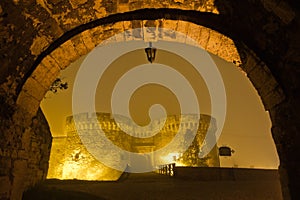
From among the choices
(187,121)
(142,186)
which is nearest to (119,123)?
(187,121)

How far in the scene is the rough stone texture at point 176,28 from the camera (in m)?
2.91

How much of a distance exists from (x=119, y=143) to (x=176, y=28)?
1673cm

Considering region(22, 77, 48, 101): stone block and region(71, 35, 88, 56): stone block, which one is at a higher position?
region(71, 35, 88, 56): stone block

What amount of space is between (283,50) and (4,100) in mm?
3294

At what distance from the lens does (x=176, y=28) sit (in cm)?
381

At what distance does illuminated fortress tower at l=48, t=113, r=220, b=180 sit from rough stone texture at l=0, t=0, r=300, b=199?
49.5 feet

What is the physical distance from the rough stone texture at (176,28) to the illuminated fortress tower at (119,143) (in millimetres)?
15098

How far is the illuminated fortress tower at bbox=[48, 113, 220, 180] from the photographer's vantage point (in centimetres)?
1861

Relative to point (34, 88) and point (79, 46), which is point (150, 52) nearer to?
point (79, 46)

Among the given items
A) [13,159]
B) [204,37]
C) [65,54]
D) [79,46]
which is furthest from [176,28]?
[13,159]

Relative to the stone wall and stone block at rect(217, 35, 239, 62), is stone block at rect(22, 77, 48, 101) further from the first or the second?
stone block at rect(217, 35, 239, 62)

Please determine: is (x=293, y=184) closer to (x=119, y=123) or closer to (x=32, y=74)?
(x=32, y=74)

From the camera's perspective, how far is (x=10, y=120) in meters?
3.18

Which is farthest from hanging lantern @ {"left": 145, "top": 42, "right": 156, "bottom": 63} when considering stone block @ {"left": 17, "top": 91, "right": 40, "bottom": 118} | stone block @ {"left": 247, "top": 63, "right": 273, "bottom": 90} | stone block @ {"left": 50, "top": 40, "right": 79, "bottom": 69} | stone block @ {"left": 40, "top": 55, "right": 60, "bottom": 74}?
stone block @ {"left": 17, "top": 91, "right": 40, "bottom": 118}
